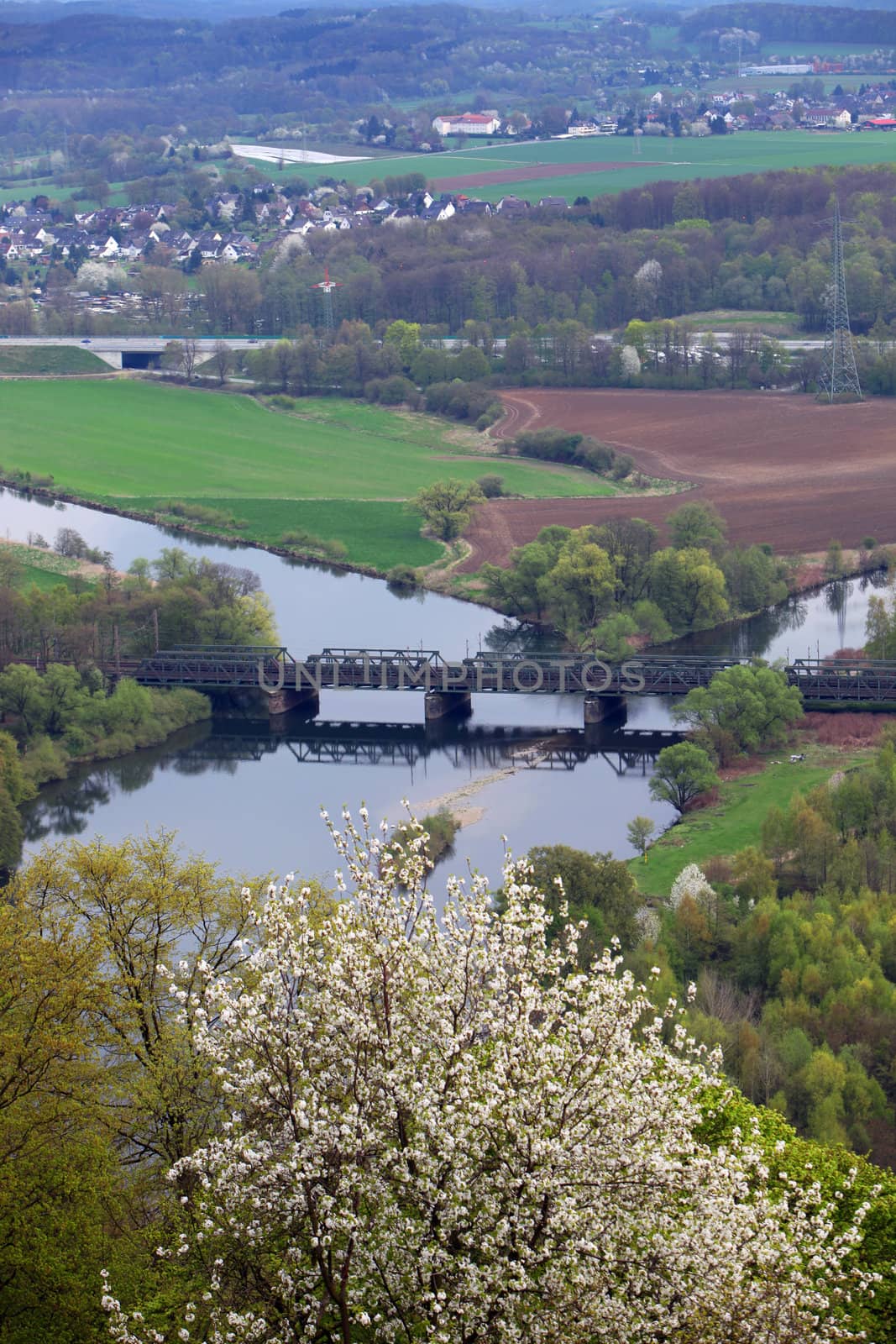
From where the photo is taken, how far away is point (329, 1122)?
1244cm

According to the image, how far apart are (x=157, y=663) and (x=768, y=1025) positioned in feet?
81.7

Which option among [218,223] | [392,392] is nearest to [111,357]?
[392,392]

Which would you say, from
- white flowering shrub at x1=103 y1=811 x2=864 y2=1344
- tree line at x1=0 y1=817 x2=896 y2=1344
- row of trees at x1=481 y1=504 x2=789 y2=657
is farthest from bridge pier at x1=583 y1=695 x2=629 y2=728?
white flowering shrub at x1=103 y1=811 x2=864 y2=1344

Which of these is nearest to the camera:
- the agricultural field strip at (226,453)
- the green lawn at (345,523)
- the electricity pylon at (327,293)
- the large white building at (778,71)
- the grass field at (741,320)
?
the green lawn at (345,523)

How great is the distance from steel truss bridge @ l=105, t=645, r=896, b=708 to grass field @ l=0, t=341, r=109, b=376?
50452 mm

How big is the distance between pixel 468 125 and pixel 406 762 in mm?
139923

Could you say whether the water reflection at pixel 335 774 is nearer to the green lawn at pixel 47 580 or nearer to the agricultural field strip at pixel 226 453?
the green lawn at pixel 47 580

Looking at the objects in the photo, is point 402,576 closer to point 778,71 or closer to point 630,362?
point 630,362

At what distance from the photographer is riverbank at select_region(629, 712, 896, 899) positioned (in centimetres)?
3419

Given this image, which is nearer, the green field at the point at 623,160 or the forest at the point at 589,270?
the forest at the point at 589,270

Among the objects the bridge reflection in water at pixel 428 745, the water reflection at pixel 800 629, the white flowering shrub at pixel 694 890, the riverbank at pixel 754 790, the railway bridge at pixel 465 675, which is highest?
the white flowering shrub at pixel 694 890

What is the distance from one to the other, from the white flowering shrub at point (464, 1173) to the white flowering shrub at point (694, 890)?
53.0 ft

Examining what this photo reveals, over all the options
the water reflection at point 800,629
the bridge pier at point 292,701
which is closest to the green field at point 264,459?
the water reflection at point 800,629

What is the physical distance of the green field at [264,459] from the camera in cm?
6456
